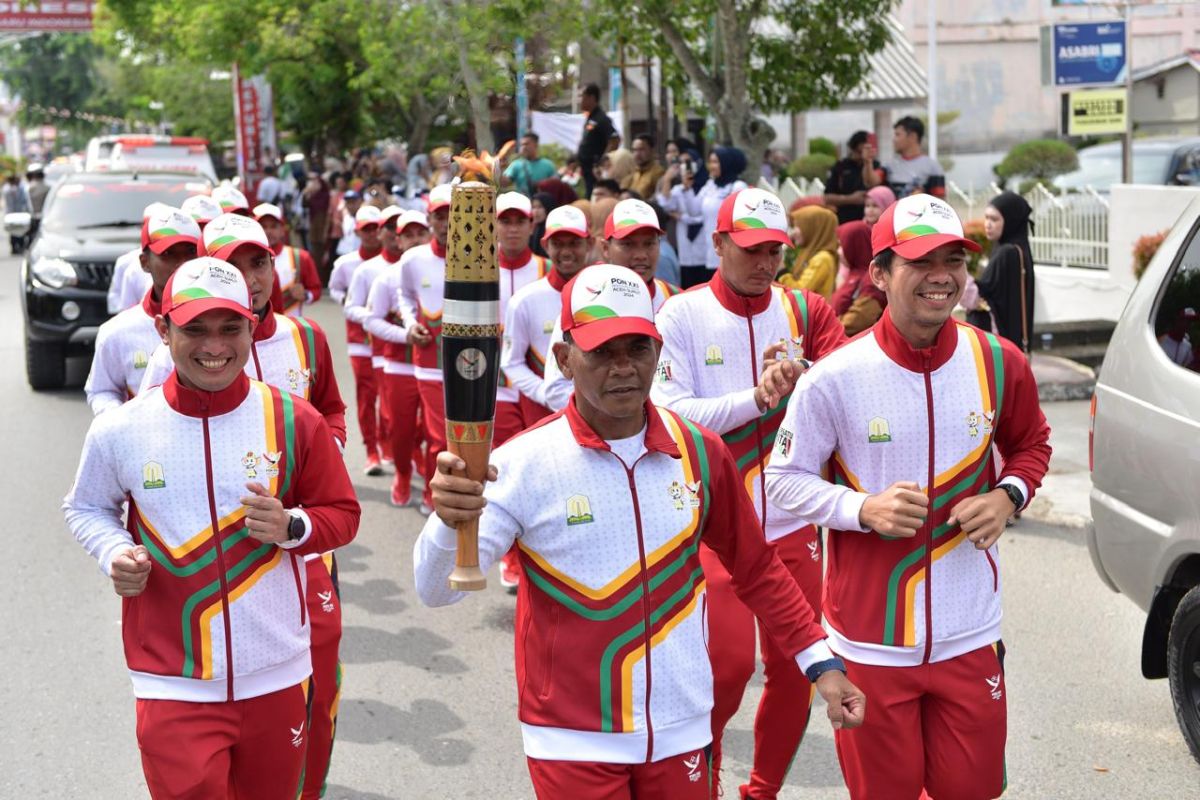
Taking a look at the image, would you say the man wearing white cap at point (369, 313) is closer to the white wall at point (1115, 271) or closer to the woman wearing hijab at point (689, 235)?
the woman wearing hijab at point (689, 235)

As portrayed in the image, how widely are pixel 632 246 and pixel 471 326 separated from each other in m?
4.06

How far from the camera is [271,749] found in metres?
4.47

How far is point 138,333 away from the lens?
252 inches

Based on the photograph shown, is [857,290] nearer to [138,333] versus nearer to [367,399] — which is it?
[138,333]

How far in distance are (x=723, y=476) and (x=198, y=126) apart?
4763 centimetres

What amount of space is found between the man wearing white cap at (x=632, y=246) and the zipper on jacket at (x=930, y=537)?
268 centimetres

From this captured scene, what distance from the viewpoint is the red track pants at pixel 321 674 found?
5379mm

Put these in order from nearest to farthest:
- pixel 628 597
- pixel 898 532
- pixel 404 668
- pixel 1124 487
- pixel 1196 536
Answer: pixel 628 597
pixel 898 532
pixel 1196 536
pixel 1124 487
pixel 404 668

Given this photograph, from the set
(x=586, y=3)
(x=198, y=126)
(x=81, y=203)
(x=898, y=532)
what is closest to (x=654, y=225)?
(x=898, y=532)

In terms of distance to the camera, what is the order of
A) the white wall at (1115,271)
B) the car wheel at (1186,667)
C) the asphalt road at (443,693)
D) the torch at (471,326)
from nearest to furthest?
the torch at (471,326) → the car wheel at (1186,667) → the asphalt road at (443,693) → the white wall at (1115,271)

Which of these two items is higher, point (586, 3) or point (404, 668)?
point (586, 3)

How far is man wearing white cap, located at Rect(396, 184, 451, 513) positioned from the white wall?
735 cm

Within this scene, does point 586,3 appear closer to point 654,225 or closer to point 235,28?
point 235,28

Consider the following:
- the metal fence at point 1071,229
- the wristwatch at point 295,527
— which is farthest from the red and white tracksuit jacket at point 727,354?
the metal fence at point 1071,229
